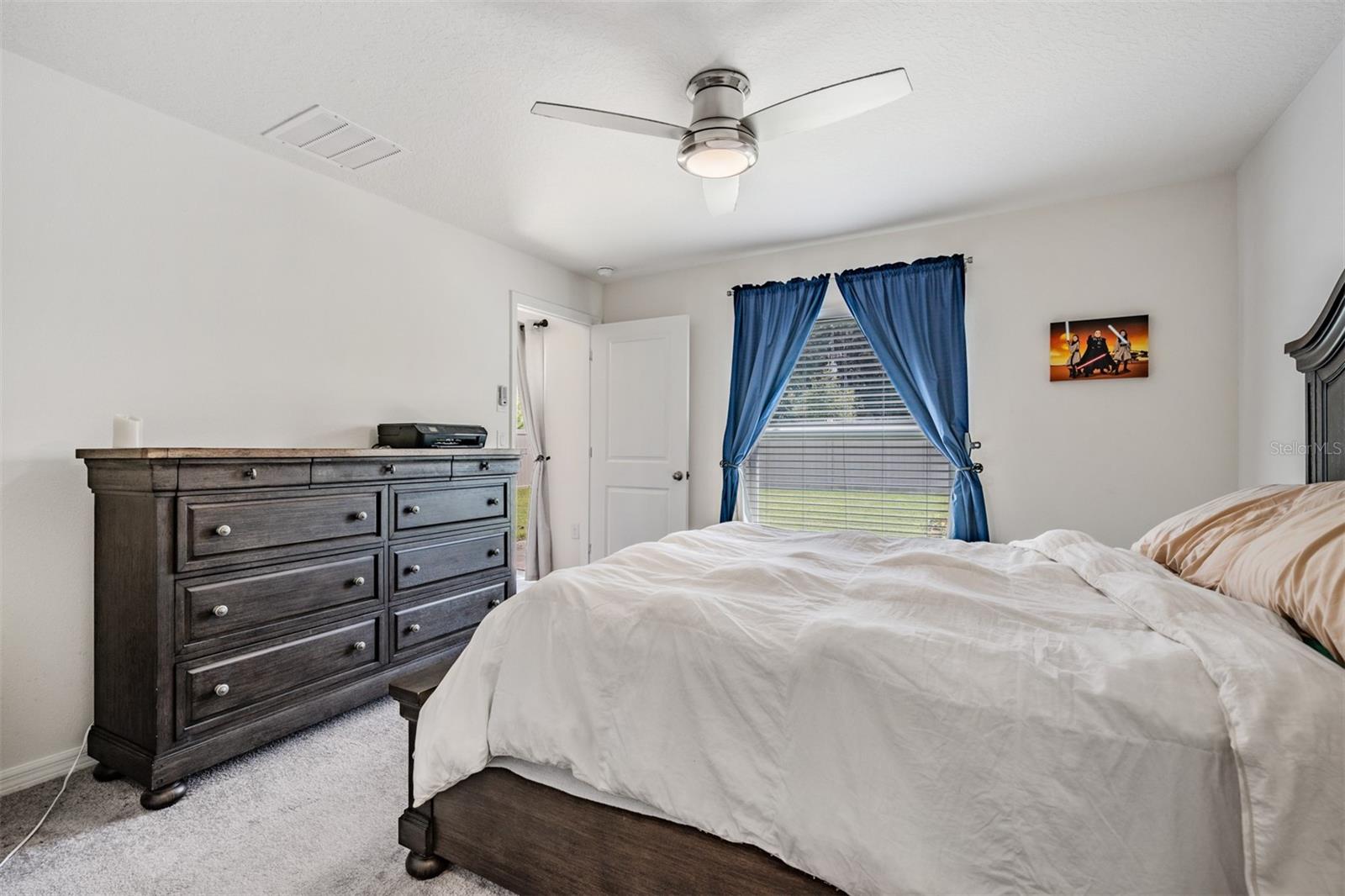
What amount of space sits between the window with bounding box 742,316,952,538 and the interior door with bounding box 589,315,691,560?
59 centimetres

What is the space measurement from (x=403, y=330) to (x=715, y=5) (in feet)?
7.84

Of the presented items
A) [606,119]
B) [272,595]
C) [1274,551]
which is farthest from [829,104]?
[272,595]

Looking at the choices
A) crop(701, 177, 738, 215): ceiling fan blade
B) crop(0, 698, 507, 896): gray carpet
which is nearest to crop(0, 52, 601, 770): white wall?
crop(0, 698, 507, 896): gray carpet

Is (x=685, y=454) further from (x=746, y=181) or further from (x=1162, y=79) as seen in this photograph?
(x=1162, y=79)

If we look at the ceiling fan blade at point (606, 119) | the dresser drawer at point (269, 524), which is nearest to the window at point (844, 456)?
the ceiling fan blade at point (606, 119)

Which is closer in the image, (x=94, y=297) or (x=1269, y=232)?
(x=94, y=297)

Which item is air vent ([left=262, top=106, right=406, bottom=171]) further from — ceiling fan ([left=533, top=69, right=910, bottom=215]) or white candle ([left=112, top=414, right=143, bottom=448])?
white candle ([left=112, top=414, right=143, bottom=448])

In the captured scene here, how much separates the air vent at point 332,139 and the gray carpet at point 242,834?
8.21 feet

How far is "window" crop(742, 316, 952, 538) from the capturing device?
381 cm

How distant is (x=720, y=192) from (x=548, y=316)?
7.69 feet

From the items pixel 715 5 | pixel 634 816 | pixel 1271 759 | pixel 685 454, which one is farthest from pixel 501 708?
pixel 685 454

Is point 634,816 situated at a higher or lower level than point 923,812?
lower

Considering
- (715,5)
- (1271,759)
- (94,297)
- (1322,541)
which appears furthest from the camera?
(94,297)

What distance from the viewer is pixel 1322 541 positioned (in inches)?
46.1
